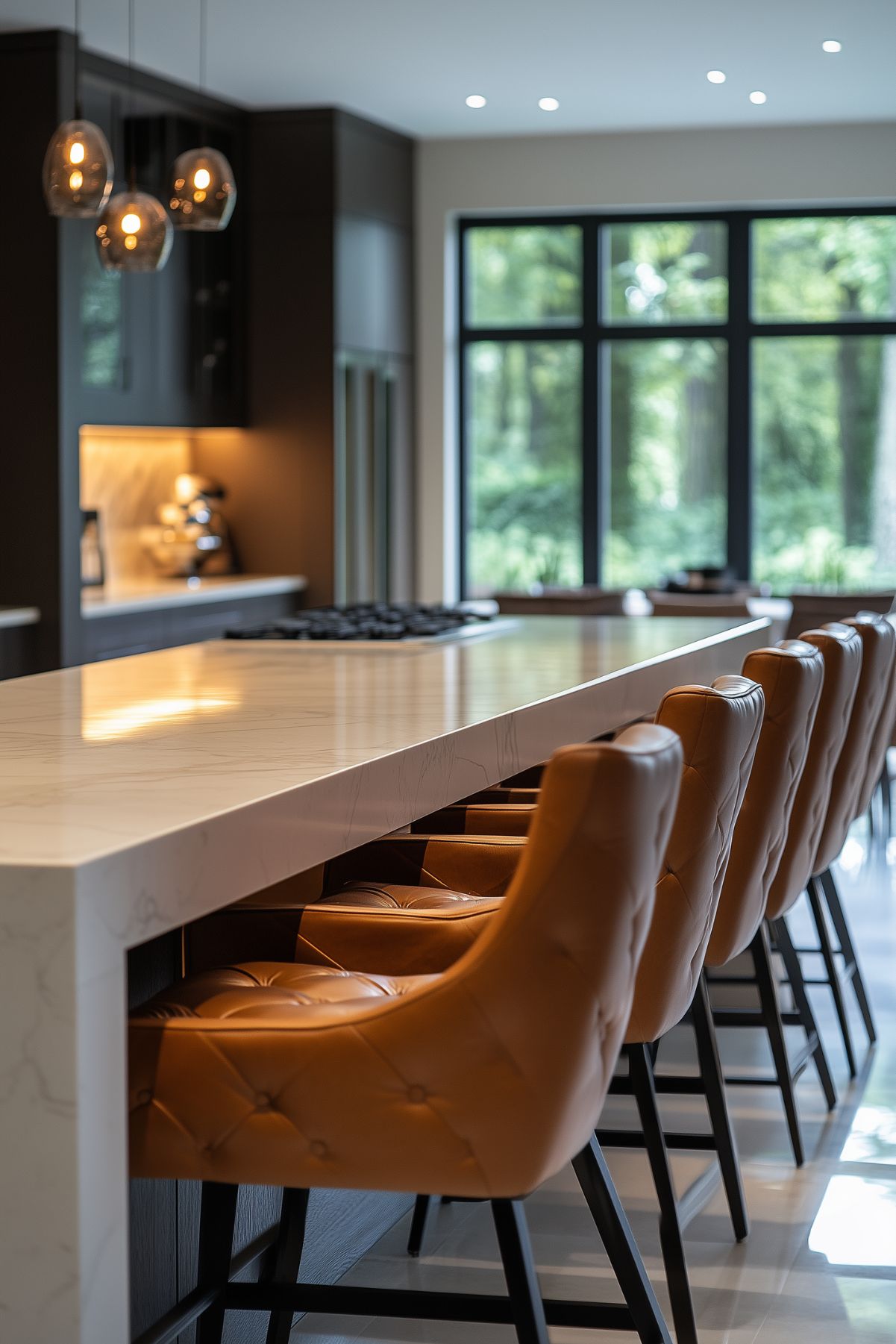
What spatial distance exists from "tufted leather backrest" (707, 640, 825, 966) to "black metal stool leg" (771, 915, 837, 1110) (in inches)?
27.8

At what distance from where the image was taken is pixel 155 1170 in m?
1.63

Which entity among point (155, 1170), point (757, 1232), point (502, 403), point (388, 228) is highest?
point (388, 228)

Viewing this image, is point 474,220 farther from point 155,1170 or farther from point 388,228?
point 155,1170

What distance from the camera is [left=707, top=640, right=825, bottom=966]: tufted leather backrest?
2.55 meters

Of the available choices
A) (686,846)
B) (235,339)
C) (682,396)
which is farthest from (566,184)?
(686,846)

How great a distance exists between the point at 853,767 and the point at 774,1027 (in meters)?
0.65

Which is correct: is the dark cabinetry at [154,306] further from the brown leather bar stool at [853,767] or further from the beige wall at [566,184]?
the brown leather bar stool at [853,767]

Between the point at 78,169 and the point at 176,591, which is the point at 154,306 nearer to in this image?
the point at 176,591

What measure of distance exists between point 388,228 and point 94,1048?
24.7 feet

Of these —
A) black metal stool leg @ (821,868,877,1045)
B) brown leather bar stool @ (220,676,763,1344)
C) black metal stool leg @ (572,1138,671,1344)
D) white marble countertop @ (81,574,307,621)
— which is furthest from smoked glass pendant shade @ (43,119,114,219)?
white marble countertop @ (81,574,307,621)

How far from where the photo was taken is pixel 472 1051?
1.55 metres

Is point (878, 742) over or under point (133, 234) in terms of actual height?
under

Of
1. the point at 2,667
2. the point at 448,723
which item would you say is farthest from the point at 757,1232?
the point at 2,667

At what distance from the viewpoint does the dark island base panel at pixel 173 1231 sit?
1997 millimetres
